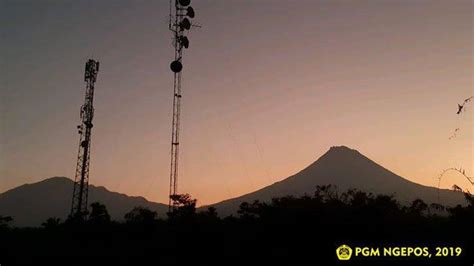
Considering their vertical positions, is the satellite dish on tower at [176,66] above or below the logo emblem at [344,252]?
above

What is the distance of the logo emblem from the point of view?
16.3m

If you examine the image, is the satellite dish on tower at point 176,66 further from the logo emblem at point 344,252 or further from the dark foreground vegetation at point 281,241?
the logo emblem at point 344,252

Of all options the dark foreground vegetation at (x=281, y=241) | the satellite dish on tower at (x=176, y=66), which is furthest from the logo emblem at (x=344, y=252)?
the satellite dish on tower at (x=176, y=66)

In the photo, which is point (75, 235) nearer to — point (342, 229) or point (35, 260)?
point (35, 260)

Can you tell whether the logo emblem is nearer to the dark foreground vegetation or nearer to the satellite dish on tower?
the dark foreground vegetation

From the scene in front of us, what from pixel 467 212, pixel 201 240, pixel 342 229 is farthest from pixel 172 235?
pixel 467 212

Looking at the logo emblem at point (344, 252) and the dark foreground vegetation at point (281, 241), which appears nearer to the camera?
the logo emblem at point (344, 252)

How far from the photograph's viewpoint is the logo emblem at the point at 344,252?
16281mm

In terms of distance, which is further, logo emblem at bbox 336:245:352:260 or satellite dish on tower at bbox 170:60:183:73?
satellite dish on tower at bbox 170:60:183:73

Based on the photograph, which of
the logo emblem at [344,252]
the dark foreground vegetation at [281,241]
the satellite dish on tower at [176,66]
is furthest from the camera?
the satellite dish on tower at [176,66]

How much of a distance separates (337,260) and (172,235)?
10551mm

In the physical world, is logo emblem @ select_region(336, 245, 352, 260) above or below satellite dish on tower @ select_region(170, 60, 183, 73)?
below

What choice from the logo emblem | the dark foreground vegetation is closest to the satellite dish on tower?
the dark foreground vegetation

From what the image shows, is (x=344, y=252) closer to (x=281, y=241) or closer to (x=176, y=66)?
(x=281, y=241)
